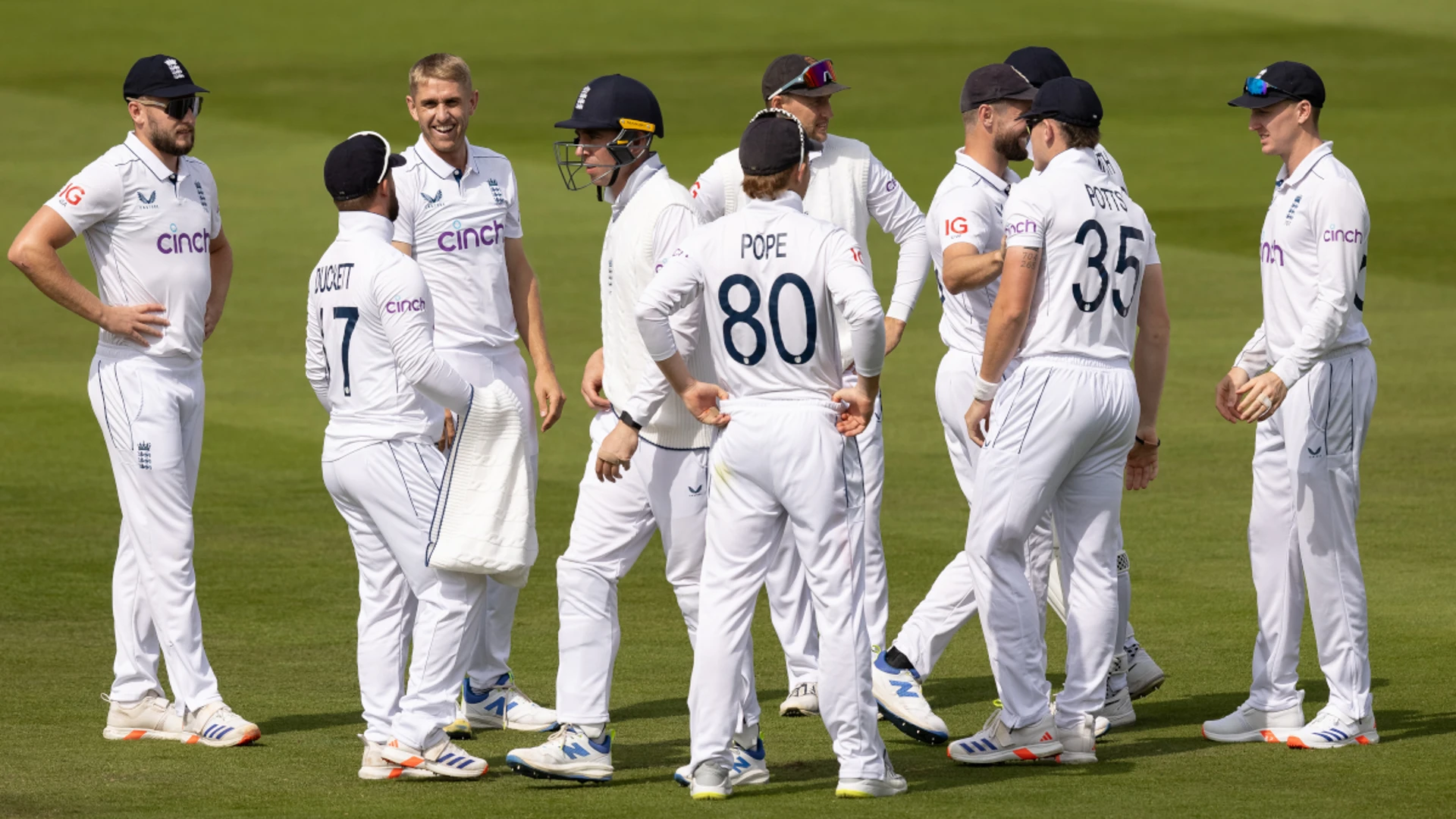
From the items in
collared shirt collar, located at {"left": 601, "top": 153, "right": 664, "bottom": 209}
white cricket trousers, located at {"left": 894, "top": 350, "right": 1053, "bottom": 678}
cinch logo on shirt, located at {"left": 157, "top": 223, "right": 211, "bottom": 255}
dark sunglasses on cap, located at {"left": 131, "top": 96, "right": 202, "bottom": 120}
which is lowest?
white cricket trousers, located at {"left": 894, "top": 350, "right": 1053, "bottom": 678}

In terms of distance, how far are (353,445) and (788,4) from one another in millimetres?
38486

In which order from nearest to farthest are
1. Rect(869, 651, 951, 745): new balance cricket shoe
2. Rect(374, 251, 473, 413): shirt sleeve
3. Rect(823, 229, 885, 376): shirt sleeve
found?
Rect(823, 229, 885, 376): shirt sleeve < Rect(374, 251, 473, 413): shirt sleeve < Rect(869, 651, 951, 745): new balance cricket shoe

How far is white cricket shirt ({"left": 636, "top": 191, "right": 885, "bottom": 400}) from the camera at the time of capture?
661 cm

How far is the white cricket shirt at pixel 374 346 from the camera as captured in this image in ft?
22.9

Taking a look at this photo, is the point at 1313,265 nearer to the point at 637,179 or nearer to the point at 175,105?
the point at 637,179

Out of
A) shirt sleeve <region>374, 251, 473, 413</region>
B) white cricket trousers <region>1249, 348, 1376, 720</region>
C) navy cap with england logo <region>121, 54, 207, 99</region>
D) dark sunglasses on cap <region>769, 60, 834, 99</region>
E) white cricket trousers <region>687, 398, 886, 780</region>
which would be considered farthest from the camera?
dark sunglasses on cap <region>769, 60, 834, 99</region>

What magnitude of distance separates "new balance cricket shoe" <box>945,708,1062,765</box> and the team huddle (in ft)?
0.04

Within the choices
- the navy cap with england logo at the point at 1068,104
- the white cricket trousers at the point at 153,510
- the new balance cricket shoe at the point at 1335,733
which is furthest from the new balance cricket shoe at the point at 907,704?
the white cricket trousers at the point at 153,510

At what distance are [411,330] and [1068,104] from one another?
8.53 feet

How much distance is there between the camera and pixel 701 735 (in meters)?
6.79

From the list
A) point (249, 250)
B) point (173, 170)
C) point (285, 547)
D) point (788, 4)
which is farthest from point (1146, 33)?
point (173, 170)

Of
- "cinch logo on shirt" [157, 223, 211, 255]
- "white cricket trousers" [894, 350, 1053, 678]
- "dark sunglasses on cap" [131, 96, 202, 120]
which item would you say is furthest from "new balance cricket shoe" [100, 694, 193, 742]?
"white cricket trousers" [894, 350, 1053, 678]

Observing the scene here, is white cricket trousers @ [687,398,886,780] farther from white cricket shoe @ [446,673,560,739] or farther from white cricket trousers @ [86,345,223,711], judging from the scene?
white cricket trousers @ [86,345,223,711]

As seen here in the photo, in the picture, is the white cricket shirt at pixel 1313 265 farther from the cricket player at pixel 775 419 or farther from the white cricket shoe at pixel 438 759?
the white cricket shoe at pixel 438 759
